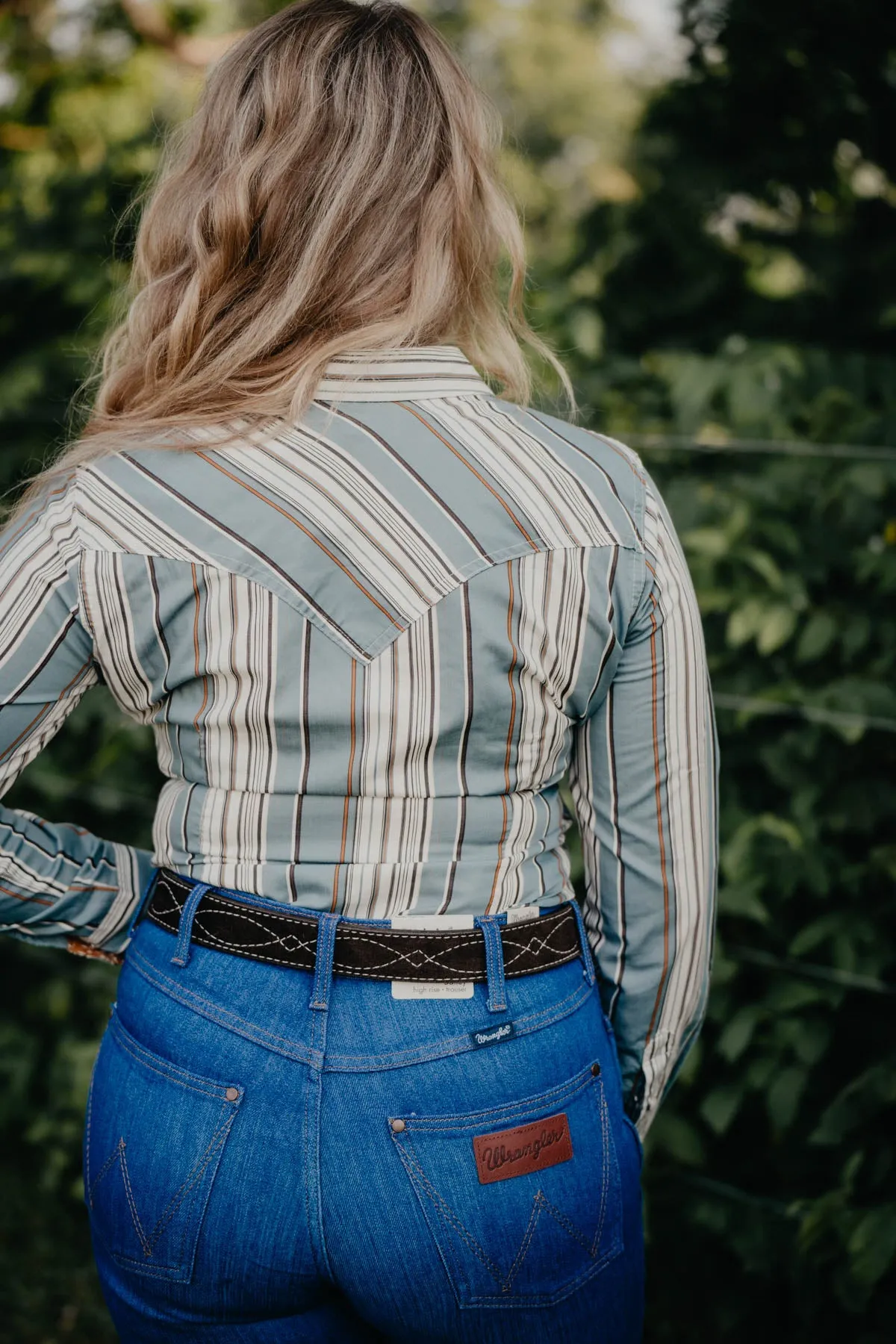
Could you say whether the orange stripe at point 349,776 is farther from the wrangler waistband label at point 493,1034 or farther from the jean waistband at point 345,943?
the wrangler waistband label at point 493,1034

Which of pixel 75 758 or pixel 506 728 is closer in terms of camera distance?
pixel 506 728

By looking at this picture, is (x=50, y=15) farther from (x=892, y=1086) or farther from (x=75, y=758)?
(x=892, y=1086)

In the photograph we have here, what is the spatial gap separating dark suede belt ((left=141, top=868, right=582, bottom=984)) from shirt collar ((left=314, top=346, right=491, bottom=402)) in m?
0.52

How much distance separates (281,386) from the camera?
115 cm

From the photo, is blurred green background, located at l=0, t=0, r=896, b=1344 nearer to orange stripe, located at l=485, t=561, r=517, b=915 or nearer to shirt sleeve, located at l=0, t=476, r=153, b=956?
orange stripe, located at l=485, t=561, r=517, b=915

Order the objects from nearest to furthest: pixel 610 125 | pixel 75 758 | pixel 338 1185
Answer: pixel 338 1185 < pixel 75 758 < pixel 610 125

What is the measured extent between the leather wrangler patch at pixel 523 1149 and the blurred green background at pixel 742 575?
1.04m

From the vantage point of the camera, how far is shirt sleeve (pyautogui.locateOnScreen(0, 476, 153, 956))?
1132 mm

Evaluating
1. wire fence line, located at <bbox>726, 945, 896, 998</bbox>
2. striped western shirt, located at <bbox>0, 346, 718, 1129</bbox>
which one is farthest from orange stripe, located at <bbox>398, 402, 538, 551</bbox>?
wire fence line, located at <bbox>726, 945, 896, 998</bbox>

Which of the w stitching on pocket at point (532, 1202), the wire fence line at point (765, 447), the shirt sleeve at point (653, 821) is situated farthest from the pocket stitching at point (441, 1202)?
the wire fence line at point (765, 447)

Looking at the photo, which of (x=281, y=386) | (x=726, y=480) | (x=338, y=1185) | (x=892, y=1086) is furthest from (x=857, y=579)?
(x=338, y=1185)

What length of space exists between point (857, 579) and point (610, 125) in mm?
21987

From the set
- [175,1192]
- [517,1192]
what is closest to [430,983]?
[517,1192]

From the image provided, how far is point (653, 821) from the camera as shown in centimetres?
135
